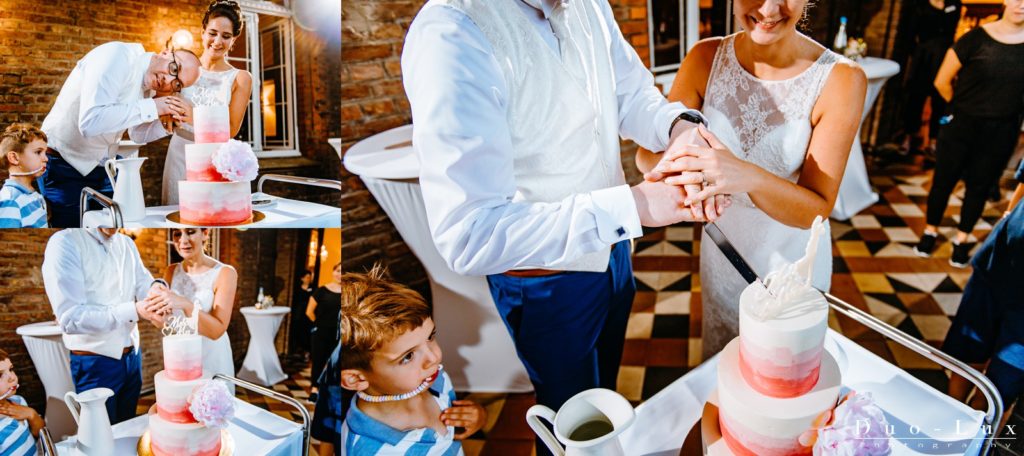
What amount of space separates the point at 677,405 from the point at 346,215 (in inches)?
33.5

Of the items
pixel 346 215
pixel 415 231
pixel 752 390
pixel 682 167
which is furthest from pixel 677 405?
pixel 346 215

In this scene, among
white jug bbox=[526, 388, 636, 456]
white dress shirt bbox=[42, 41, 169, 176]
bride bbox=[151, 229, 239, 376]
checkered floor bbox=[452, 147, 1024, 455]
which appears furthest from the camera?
checkered floor bbox=[452, 147, 1024, 455]

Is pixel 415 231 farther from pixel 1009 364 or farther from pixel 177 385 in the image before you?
pixel 1009 364

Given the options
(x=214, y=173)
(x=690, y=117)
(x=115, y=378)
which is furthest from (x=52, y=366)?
(x=690, y=117)

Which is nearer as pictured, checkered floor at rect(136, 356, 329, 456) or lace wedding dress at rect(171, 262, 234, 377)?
lace wedding dress at rect(171, 262, 234, 377)

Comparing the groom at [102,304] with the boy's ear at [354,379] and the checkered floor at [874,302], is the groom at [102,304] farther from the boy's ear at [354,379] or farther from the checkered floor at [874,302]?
the checkered floor at [874,302]

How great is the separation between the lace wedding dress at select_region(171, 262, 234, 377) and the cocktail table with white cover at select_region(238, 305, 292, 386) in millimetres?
48

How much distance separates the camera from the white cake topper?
997 mm

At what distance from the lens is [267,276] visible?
5.37 feet

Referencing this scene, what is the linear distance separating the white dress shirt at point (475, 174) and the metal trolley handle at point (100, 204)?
26.4 inches

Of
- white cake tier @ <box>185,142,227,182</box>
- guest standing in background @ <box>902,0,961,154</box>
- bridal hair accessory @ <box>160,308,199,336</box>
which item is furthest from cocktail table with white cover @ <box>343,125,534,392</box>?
guest standing in background @ <box>902,0,961,154</box>

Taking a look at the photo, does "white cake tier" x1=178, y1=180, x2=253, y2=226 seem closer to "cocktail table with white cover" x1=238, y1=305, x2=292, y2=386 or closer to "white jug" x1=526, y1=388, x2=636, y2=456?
"cocktail table with white cover" x1=238, y1=305, x2=292, y2=386

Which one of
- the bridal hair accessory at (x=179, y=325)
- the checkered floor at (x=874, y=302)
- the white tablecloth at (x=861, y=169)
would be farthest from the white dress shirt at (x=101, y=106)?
the white tablecloth at (x=861, y=169)

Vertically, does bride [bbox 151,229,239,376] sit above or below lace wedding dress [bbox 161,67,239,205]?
below
